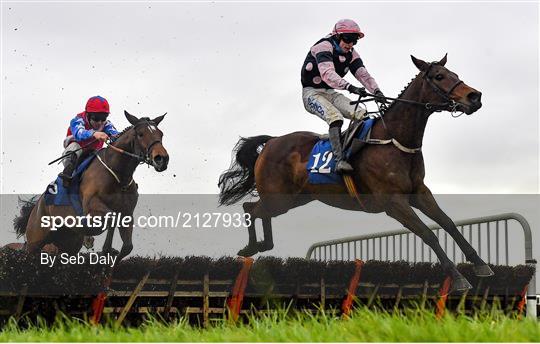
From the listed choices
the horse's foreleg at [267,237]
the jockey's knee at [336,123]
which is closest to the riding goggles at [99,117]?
the horse's foreleg at [267,237]

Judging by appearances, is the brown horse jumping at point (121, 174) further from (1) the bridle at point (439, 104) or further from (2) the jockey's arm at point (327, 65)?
(1) the bridle at point (439, 104)

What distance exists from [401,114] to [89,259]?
3854 mm

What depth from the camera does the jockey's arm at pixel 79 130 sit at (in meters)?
12.5

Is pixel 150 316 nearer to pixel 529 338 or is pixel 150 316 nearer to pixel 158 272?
Result: pixel 158 272

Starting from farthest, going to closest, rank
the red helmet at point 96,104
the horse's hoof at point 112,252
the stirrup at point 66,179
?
the stirrup at point 66,179 < the red helmet at point 96,104 < the horse's hoof at point 112,252

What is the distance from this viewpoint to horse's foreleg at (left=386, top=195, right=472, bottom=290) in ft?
34.3

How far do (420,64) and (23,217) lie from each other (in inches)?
263

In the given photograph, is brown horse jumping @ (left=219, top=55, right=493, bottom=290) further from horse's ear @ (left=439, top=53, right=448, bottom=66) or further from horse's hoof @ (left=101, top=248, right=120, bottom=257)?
horse's hoof @ (left=101, top=248, right=120, bottom=257)

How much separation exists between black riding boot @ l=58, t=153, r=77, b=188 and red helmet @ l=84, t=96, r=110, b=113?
752 millimetres

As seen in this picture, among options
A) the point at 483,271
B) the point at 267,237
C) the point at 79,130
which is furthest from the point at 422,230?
the point at 79,130

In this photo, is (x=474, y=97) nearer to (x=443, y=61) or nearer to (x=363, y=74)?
(x=443, y=61)

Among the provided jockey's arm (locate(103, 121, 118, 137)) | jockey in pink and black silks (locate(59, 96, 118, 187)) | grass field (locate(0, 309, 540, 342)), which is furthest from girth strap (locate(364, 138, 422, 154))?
jockey's arm (locate(103, 121, 118, 137))

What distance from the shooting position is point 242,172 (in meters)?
12.6

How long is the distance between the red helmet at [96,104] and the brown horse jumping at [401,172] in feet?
7.86
